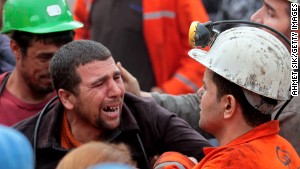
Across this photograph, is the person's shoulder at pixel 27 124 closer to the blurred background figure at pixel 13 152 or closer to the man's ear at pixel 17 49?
the man's ear at pixel 17 49

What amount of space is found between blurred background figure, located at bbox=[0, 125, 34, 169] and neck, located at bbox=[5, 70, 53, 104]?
2.48 metres

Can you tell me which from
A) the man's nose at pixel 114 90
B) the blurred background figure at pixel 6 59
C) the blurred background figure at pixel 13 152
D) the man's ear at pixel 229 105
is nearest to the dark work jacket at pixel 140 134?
the man's nose at pixel 114 90

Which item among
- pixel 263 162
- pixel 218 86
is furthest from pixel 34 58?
pixel 263 162

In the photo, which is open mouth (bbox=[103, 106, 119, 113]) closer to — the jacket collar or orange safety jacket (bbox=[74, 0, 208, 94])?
the jacket collar

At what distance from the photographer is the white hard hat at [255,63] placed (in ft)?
11.5

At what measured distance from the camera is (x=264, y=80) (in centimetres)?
351

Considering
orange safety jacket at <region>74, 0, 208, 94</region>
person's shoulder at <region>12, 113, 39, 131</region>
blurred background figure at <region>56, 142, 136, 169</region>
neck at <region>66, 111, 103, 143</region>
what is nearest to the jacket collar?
blurred background figure at <region>56, 142, 136, 169</region>

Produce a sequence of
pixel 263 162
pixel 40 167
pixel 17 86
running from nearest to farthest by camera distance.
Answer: pixel 263 162 → pixel 40 167 → pixel 17 86

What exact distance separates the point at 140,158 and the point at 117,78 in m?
0.44

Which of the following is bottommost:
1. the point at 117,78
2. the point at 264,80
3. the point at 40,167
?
the point at 40,167

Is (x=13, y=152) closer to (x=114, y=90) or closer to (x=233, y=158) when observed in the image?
(x=233, y=158)

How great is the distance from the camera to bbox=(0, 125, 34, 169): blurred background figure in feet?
8.08

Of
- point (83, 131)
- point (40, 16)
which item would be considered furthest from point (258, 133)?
point (40, 16)

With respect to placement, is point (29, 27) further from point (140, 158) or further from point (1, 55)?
point (140, 158)
